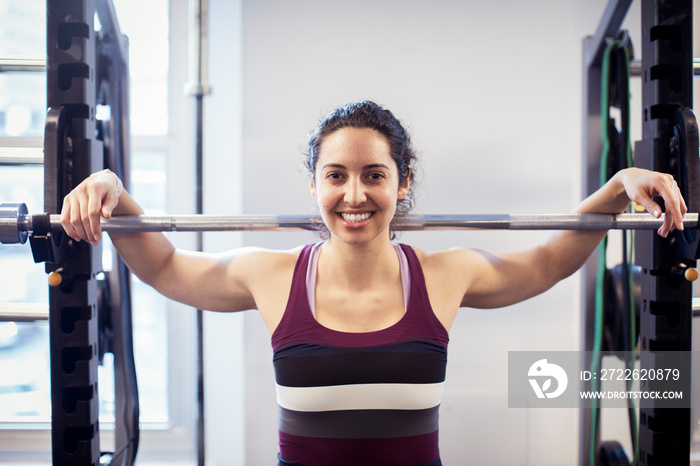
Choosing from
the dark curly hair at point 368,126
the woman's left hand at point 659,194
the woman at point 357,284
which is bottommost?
the woman at point 357,284

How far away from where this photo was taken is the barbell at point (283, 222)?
3.04 feet

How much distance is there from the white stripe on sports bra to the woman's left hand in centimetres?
54

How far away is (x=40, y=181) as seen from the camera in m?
1.73

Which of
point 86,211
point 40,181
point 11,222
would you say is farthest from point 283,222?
point 40,181

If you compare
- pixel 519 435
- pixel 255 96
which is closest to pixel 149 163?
pixel 255 96

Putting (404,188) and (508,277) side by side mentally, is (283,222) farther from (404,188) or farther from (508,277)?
(508,277)

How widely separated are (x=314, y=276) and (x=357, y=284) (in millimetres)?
110

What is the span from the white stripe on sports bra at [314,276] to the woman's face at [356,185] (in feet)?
0.50

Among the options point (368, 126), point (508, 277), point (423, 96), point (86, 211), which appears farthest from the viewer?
point (423, 96)

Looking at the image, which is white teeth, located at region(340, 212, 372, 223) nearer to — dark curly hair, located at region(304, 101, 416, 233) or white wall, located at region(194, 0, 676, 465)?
dark curly hair, located at region(304, 101, 416, 233)

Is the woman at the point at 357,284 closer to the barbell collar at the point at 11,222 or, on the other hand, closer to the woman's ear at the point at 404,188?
the woman's ear at the point at 404,188

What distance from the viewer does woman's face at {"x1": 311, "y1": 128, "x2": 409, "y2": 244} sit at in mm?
958

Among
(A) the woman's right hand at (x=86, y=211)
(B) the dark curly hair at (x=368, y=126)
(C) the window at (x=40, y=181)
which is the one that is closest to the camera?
(A) the woman's right hand at (x=86, y=211)

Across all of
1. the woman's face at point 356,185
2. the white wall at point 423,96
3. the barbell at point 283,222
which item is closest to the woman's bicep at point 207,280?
the barbell at point 283,222
